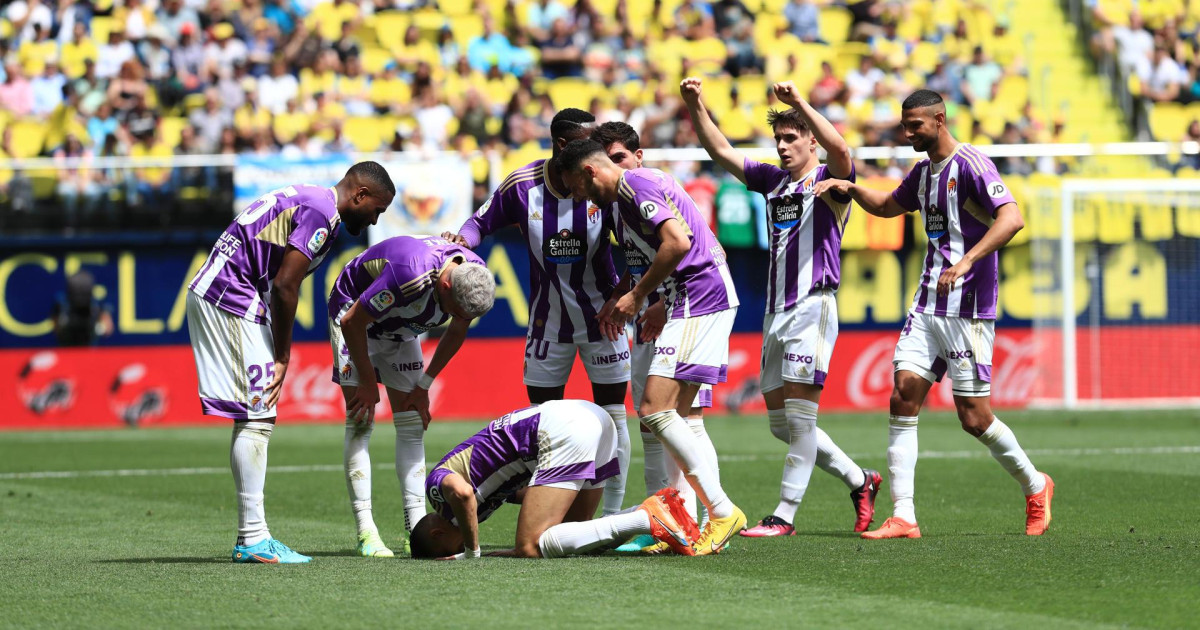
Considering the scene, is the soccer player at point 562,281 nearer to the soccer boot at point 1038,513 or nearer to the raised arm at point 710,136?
the raised arm at point 710,136

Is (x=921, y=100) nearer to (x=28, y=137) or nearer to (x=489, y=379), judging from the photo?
(x=489, y=379)

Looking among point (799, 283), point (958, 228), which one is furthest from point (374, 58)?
point (958, 228)

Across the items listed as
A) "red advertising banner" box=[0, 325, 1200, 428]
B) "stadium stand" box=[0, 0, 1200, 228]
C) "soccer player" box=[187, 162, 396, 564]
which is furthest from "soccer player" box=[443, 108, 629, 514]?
"stadium stand" box=[0, 0, 1200, 228]

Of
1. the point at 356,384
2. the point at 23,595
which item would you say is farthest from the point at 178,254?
the point at 23,595

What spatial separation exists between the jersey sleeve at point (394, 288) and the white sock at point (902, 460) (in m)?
2.64

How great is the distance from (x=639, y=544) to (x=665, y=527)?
1.03ft

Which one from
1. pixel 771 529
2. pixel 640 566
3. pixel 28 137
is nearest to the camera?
pixel 640 566

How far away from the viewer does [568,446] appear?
673 cm

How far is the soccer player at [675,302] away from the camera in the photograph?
6793 millimetres

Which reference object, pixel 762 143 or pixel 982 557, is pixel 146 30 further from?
pixel 982 557

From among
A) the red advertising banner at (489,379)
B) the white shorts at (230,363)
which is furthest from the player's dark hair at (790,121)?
the red advertising banner at (489,379)

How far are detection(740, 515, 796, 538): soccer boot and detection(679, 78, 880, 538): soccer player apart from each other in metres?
0.06

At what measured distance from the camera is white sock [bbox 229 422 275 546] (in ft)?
22.3

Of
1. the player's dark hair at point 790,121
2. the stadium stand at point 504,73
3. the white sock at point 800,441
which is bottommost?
the white sock at point 800,441
